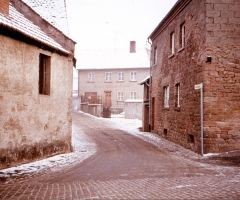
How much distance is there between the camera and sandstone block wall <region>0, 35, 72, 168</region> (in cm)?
872

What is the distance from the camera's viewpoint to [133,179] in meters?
7.64

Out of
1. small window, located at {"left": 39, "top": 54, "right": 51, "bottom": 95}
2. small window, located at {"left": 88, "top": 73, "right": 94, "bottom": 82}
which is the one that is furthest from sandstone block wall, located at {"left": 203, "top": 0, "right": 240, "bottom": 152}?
small window, located at {"left": 88, "top": 73, "right": 94, "bottom": 82}

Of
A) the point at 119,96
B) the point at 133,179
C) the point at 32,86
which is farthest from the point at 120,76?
the point at 133,179

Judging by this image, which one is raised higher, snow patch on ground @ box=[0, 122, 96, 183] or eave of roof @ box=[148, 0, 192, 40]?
eave of roof @ box=[148, 0, 192, 40]

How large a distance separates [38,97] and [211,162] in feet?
20.4

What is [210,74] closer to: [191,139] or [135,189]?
[191,139]

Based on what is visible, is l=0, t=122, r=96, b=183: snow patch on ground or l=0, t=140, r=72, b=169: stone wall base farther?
l=0, t=140, r=72, b=169: stone wall base

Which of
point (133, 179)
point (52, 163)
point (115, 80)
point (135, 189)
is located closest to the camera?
point (135, 189)

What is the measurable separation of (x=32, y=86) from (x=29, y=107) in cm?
72

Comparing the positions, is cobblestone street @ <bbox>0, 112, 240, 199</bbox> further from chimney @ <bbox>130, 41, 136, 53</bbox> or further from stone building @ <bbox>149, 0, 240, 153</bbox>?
chimney @ <bbox>130, 41, 136, 53</bbox>

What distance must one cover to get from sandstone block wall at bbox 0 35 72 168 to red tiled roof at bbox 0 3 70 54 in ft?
1.14

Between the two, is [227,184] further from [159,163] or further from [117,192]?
[159,163]

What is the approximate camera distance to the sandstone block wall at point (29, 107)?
872 cm

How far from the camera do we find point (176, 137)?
1534 cm
